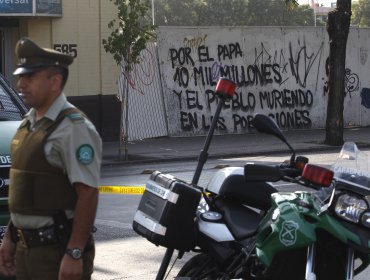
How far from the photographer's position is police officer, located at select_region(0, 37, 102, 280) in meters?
3.83

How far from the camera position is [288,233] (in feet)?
14.4

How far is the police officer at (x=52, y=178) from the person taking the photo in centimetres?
383

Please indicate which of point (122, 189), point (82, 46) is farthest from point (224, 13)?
point (122, 189)

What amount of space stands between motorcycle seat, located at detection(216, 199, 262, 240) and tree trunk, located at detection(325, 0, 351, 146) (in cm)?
1546

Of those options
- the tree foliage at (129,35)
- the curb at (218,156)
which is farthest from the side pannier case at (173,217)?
the tree foliage at (129,35)

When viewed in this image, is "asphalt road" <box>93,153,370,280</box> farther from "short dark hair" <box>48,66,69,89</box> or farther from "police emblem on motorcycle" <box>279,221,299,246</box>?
"short dark hair" <box>48,66,69,89</box>

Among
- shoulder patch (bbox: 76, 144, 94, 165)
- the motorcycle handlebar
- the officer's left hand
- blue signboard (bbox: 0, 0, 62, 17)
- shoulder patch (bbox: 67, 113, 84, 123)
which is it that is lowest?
the officer's left hand

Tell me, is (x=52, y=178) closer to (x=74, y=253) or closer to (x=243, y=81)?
(x=74, y=253)

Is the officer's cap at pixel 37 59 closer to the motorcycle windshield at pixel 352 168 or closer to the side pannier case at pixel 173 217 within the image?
the side pannier case at pixel 173 217

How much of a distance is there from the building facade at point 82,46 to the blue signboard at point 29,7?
0.09 m

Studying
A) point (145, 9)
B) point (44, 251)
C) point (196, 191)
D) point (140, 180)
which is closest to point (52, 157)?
point (44, 251)

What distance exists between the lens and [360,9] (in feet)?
312

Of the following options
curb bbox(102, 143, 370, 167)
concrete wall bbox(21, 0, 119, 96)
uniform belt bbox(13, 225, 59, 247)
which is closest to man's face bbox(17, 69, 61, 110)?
uniform belt bbox(13, 225, 59, 247)

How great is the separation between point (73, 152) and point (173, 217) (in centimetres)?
115
